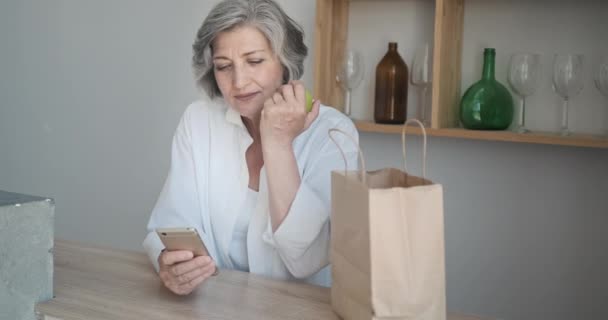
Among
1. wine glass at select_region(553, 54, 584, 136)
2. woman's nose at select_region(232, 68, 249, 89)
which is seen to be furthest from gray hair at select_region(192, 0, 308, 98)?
wine glass at select_region(553, 54, 584, 136)

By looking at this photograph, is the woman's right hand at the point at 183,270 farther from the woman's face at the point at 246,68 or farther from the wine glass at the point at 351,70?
the wine glass at the point at 351,70

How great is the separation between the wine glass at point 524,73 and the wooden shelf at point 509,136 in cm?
8

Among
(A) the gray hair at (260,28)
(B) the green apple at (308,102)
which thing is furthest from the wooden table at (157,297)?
(A) the gray hair at (260,28)

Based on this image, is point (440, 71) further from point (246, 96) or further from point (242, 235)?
point (242, 235)

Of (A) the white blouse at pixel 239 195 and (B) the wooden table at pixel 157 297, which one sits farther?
(A) the white blouse at pixel 239 195

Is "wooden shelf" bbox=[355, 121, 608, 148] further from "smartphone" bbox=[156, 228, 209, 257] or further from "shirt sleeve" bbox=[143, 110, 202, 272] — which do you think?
"smartphone" bbox=[156, 228, 209, 257]

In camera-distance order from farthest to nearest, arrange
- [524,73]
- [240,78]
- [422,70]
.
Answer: [422,70] < [524,73] < [240,78]

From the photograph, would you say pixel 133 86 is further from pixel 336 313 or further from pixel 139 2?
pixel 336 313

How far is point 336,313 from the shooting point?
1.39m

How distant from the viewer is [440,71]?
258 centimetres

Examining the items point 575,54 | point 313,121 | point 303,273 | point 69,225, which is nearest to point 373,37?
point 575,54

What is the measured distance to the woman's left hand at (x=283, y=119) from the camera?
5.55ft

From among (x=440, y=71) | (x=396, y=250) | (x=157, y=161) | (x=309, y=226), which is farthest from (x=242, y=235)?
(x=157, y=161)

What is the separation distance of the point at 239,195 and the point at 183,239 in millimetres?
455
